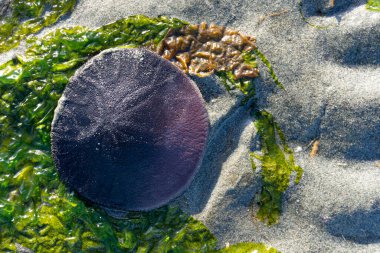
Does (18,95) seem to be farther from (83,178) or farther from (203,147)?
(203,147)

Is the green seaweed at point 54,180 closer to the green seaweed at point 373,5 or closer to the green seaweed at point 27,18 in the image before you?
the green seaweed at point 27,18

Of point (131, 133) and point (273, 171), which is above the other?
point (131, 133)

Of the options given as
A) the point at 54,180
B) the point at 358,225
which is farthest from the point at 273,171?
the point at 54,180

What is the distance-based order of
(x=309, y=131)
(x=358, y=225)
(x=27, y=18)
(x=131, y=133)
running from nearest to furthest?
(x=131, y=133)
(x=358, y=225)
(x=309, y=131)
(x=27, y=18)

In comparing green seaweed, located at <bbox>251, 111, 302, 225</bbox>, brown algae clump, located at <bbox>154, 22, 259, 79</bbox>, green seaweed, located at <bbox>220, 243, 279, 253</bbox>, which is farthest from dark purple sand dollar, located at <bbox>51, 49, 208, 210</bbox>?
green seaweed, located at <bbox>220, 243, 279, 253</bbox>

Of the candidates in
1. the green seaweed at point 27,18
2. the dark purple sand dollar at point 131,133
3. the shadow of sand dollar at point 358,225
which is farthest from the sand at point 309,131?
the green seaweed at point 27,18

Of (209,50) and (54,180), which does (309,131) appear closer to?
(209,50)

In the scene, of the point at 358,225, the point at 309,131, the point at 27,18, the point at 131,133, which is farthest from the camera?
the point at 27,18
